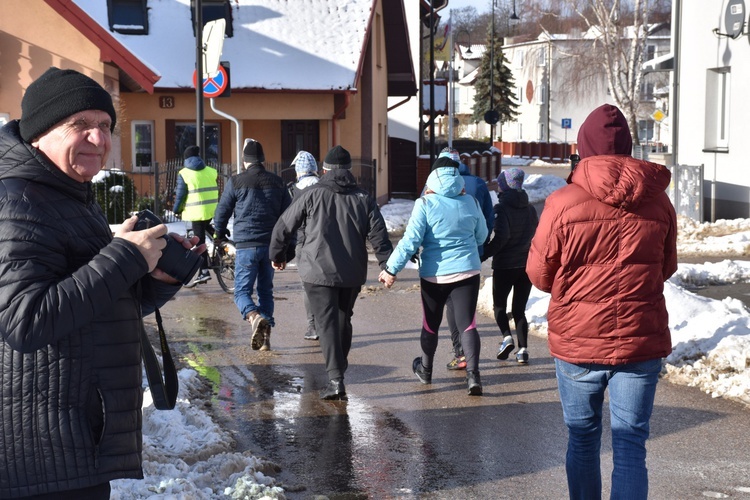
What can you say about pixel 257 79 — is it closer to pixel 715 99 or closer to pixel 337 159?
pixel 715 99

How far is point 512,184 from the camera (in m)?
Result: 8.98

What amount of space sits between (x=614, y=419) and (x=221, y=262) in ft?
31.1

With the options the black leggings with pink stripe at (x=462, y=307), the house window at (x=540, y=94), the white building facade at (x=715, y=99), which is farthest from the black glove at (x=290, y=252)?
the house window at (x=540, y=94)

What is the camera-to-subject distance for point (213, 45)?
16.6m

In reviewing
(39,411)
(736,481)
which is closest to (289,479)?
(736,481)

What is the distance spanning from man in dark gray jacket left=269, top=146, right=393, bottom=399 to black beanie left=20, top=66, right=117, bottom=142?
184 inches

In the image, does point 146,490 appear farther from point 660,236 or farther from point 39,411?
point 660,236

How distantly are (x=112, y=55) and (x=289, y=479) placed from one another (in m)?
15.8

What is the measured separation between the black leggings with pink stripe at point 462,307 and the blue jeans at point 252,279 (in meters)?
2.40

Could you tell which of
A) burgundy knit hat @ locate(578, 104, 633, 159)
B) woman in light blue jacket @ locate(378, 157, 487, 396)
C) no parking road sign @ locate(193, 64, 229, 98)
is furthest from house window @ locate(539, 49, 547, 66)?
burgundy knit hat @ locate(578, 104, 633, 159)

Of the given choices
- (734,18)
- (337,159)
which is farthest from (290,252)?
(734,18)

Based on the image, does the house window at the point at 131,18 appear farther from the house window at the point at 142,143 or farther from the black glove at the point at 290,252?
the black glove at the point at 290,252

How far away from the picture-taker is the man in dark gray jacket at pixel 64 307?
2906 mm

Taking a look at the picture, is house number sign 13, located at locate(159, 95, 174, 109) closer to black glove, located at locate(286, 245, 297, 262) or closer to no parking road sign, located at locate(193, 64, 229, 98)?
no parking road sign, located at locate(193, 64, 229, 98)
